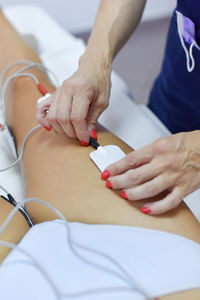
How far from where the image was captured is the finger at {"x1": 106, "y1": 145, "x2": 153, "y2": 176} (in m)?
0.71

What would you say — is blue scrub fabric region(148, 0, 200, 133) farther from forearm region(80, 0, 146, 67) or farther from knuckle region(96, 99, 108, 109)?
knuckle region(96, 99, 108, 109)

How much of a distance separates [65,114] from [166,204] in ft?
1.08

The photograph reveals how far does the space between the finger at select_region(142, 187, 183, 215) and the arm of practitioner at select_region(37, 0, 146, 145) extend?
0.26 m

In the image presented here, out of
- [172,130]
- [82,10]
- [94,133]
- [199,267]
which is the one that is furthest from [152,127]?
[82,10]

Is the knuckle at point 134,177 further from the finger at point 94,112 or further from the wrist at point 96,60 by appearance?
the wrist at point 96,60

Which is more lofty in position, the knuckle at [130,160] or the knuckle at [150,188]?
the knuckle at [130,160]

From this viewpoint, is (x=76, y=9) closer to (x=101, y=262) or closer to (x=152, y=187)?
(x=152, y=187)

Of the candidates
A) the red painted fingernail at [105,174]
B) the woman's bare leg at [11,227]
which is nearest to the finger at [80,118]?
the red painted fingernail at [105,174]

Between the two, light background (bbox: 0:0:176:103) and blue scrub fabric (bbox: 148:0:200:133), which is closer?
blue scrub fabric (bbox: 148:0:200:133)

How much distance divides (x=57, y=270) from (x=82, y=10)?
6.50 feet

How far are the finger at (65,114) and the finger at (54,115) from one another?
1 cm

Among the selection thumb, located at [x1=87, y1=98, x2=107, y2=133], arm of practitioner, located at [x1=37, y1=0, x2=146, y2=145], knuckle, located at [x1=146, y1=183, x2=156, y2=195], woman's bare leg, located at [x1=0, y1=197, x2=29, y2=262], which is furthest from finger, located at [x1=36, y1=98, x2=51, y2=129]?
knuckle, located at [x1=146, y1=183, x2=156, y2=195]

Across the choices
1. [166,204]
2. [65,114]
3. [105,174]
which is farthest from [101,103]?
[166,204]

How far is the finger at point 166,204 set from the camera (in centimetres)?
70
